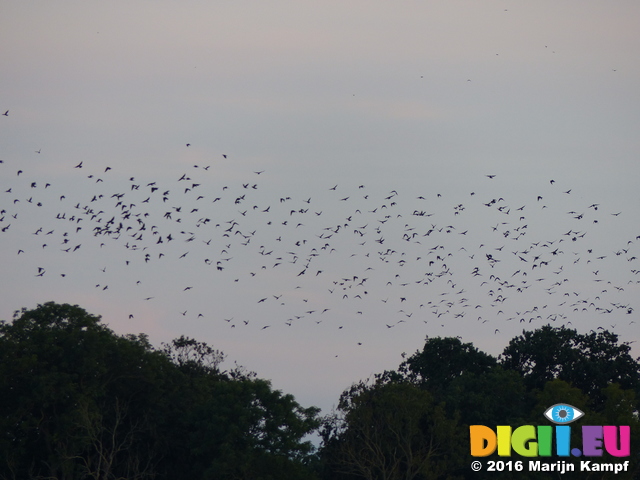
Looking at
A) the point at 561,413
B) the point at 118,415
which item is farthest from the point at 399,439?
the point at 118,415

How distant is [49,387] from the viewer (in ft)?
197

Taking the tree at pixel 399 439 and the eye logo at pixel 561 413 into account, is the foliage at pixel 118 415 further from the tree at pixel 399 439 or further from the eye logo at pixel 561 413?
the eye logo at pixel 561 413

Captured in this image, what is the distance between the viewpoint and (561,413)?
62625 mm

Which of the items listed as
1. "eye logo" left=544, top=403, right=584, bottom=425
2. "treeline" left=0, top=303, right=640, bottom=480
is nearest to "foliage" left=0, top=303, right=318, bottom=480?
"treeline" left=0, top=303, right=640, bottom=480

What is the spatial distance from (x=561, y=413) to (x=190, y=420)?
67.8 feet

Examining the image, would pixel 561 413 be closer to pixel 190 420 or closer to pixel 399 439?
pixel 399 439

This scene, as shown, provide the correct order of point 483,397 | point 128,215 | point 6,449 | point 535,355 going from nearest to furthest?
point 128,215, point 6,449, point 483,397, point 535,355

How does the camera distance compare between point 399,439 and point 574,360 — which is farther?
point 574,360

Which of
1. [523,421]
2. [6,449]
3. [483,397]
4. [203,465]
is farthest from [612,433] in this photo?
[6,449]

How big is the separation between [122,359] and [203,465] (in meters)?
7.84

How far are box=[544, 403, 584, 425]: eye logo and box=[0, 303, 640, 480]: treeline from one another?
58 centimetres

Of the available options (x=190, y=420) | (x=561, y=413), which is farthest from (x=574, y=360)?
(x=190, y=420)

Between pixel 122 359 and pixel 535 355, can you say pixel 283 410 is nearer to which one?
pixel 122 359

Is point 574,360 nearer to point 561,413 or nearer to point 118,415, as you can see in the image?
point 561,413
